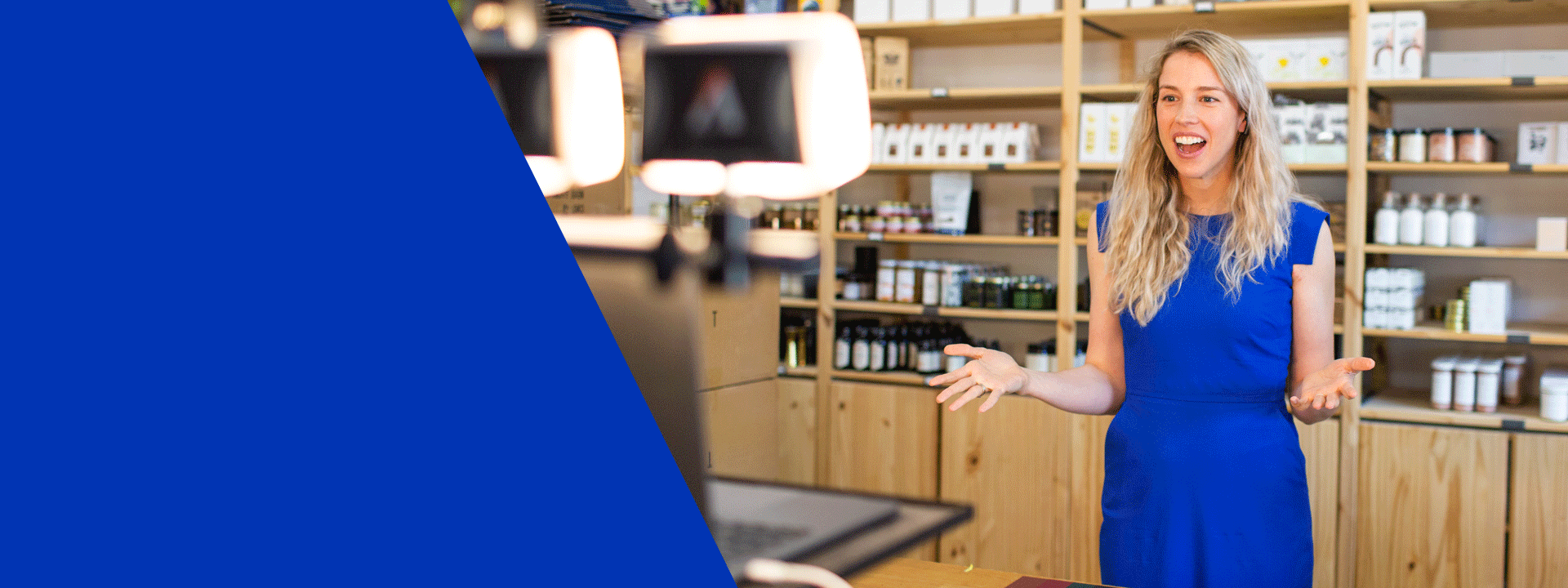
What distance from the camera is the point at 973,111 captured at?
4457mm

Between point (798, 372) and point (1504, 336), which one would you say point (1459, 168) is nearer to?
point (1504, 336)

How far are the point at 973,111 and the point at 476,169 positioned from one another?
4.00m

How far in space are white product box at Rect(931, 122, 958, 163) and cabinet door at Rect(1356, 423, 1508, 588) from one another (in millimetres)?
1563

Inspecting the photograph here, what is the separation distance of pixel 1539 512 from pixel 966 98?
213 centimetres

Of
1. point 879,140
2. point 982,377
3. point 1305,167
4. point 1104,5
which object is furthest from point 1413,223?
point 982,377

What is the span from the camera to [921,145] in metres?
4.14

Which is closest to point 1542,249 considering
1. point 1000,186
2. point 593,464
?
point 1000,186

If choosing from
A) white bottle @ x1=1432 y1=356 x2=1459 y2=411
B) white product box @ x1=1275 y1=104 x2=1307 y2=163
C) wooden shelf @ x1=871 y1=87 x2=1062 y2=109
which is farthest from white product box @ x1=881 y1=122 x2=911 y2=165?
white bottle @ x1=1432 y1=356 x2=1459 y2=411

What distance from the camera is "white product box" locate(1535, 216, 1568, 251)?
3410 millimetres

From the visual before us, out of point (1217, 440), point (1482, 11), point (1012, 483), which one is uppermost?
point (1482, 11)

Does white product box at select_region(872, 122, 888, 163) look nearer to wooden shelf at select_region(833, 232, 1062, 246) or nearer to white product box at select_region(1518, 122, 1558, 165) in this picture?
wooden shelf at select_region(833, 232, 1062, 246)

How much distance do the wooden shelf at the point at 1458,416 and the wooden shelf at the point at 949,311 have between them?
102cm

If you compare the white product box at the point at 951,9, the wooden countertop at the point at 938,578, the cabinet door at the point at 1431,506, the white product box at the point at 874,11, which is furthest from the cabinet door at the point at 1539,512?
the wooden countertop at the point at 938,578

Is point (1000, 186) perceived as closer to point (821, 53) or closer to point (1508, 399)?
point (1508, 399)
